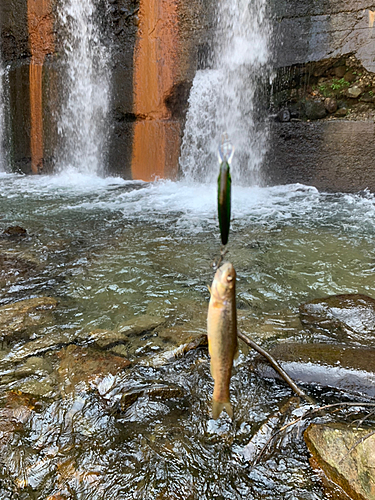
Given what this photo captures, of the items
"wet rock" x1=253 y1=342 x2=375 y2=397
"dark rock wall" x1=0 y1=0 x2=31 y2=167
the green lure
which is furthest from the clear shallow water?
"dark rock wall" x1=0 y1=0 x2=31 y2=167

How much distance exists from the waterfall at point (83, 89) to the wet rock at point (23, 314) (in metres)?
7.30

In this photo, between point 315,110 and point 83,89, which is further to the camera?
point 83,89

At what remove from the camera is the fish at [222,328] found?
128 cm

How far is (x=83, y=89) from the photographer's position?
415 inches

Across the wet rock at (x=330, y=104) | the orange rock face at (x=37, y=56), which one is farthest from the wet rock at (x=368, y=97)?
the orange rock face at (x=37, y=56)

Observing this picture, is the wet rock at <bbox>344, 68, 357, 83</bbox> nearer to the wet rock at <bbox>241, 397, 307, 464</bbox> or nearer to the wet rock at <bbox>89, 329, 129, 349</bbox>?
the wet rock at <bbox>89, 329, 129, 349</bbox>

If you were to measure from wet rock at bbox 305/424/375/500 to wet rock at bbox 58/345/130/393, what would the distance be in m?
1.32

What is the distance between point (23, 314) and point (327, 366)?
251 centimetres

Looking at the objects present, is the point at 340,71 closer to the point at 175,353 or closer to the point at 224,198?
the point at 175,353

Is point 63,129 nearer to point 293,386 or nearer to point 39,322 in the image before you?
point 39,322

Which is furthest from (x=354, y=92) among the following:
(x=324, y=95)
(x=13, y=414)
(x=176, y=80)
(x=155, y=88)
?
(x=13, y=414)

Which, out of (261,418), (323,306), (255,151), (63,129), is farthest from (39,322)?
(63,129)

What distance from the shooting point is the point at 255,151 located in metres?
8.34

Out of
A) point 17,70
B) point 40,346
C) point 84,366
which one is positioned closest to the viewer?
point 84,366
